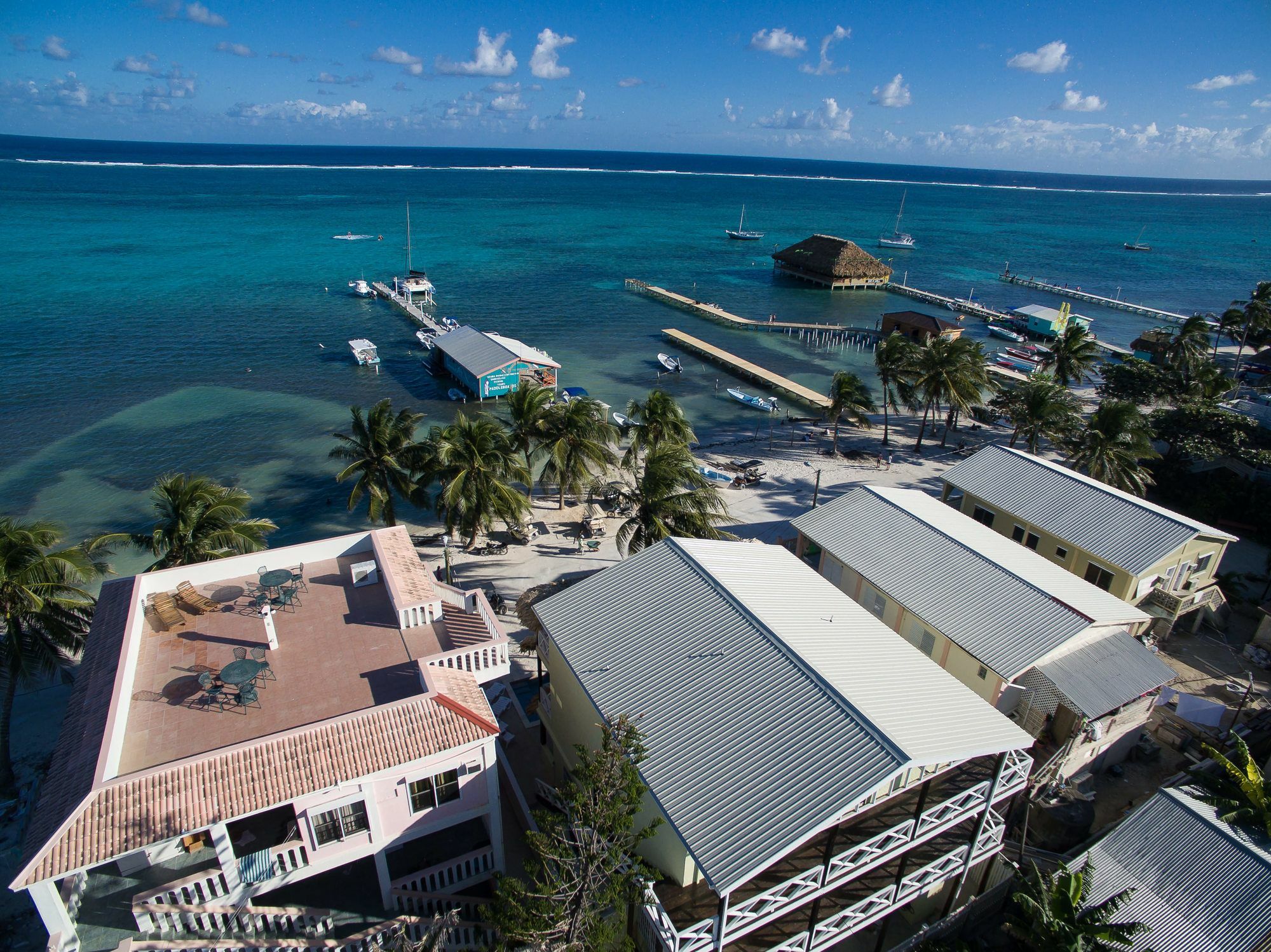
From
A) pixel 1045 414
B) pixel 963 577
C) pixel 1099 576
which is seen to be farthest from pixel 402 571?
pixel 1045 414

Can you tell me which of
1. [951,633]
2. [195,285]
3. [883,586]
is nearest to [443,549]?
[883,586]

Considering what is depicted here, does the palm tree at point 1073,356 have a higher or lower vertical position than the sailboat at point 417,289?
higher

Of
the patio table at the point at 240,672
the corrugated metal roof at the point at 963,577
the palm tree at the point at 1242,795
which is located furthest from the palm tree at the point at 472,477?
the palm tree at the point at 1242,795

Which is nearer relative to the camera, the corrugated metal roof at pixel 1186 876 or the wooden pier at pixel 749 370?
the corrugated metal roof at pixel 1186 876

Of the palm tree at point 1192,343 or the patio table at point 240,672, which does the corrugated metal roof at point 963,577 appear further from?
the palm tree at point 1192,343

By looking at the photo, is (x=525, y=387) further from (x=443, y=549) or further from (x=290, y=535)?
(x=290, y=535)

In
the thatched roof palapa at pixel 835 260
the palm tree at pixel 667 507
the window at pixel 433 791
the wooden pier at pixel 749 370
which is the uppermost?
the thatched roof palapa at pixel 835 260

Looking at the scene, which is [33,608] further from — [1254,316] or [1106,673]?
[1254,316]
